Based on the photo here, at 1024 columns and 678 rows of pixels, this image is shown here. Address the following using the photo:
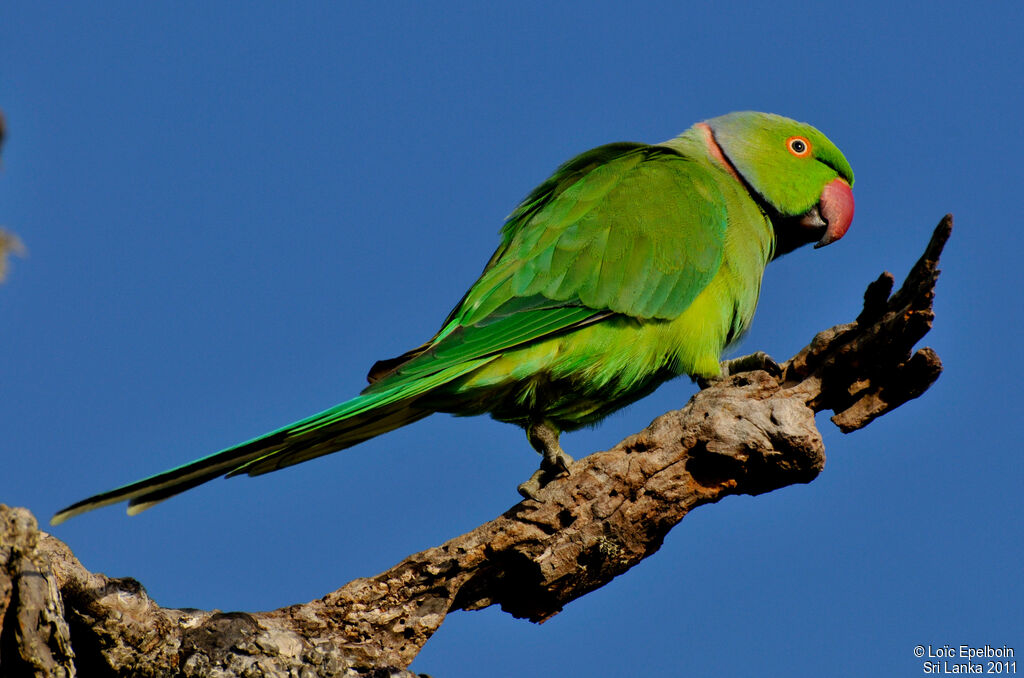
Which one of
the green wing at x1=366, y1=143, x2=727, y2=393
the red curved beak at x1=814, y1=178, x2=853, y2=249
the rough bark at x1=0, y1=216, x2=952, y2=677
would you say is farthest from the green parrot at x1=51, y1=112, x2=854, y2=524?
Answer: the rough bark at x1=0, y1=216, x2=952, y2=677

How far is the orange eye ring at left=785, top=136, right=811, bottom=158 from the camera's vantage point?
6.22 meters

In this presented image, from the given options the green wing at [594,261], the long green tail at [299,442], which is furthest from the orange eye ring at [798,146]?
the long green tail at [299,442]

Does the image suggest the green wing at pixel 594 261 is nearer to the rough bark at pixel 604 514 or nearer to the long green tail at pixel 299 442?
the long green tail at pixel 299 442

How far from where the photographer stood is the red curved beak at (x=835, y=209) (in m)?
6.15

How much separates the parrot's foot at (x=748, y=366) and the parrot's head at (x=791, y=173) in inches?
54.7

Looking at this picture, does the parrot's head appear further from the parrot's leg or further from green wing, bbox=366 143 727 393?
the parrot's leg

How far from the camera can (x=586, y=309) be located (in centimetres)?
500

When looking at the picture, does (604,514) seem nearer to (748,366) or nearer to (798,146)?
(748,366)

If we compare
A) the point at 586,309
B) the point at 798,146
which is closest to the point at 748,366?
the point at 586,309

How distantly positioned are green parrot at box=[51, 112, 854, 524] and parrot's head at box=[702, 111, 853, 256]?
85mm

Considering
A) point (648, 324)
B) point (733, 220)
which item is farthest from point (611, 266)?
point (733, 220)

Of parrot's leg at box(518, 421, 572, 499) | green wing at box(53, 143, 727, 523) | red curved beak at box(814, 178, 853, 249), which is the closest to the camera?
parrot's leg at box(518, 421, 572, 499)

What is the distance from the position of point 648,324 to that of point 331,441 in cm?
174

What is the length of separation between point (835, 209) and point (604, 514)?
10.5 feet
